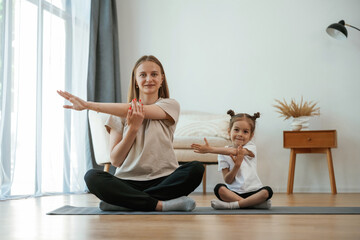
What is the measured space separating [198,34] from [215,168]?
1.40 metres

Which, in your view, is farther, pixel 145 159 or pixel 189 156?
pixel 189 156

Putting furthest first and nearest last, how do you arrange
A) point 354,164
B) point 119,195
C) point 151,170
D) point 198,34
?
point 198,34
point 354,164
point 151,170
point 119,195

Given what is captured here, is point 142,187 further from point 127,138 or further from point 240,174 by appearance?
point 240,174

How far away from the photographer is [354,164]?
14.8 ft

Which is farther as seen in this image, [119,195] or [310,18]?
[310,18]

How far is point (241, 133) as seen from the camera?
2.32 m

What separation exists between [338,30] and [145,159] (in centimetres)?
299

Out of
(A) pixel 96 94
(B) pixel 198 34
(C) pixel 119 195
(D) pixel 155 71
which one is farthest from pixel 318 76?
(C) pixel 119 195

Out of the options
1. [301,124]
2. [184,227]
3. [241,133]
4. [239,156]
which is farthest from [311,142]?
[184,227]

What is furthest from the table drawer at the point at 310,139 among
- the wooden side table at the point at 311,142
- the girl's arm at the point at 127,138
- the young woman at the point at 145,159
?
the girl's arm at the point at 127,138

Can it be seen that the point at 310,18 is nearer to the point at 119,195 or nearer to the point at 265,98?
the point at 265,98

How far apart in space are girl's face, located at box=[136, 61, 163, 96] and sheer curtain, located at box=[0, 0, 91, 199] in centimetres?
133

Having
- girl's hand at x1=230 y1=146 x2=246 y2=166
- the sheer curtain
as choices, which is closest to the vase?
the sheer curtain

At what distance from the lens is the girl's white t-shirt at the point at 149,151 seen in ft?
6.75
